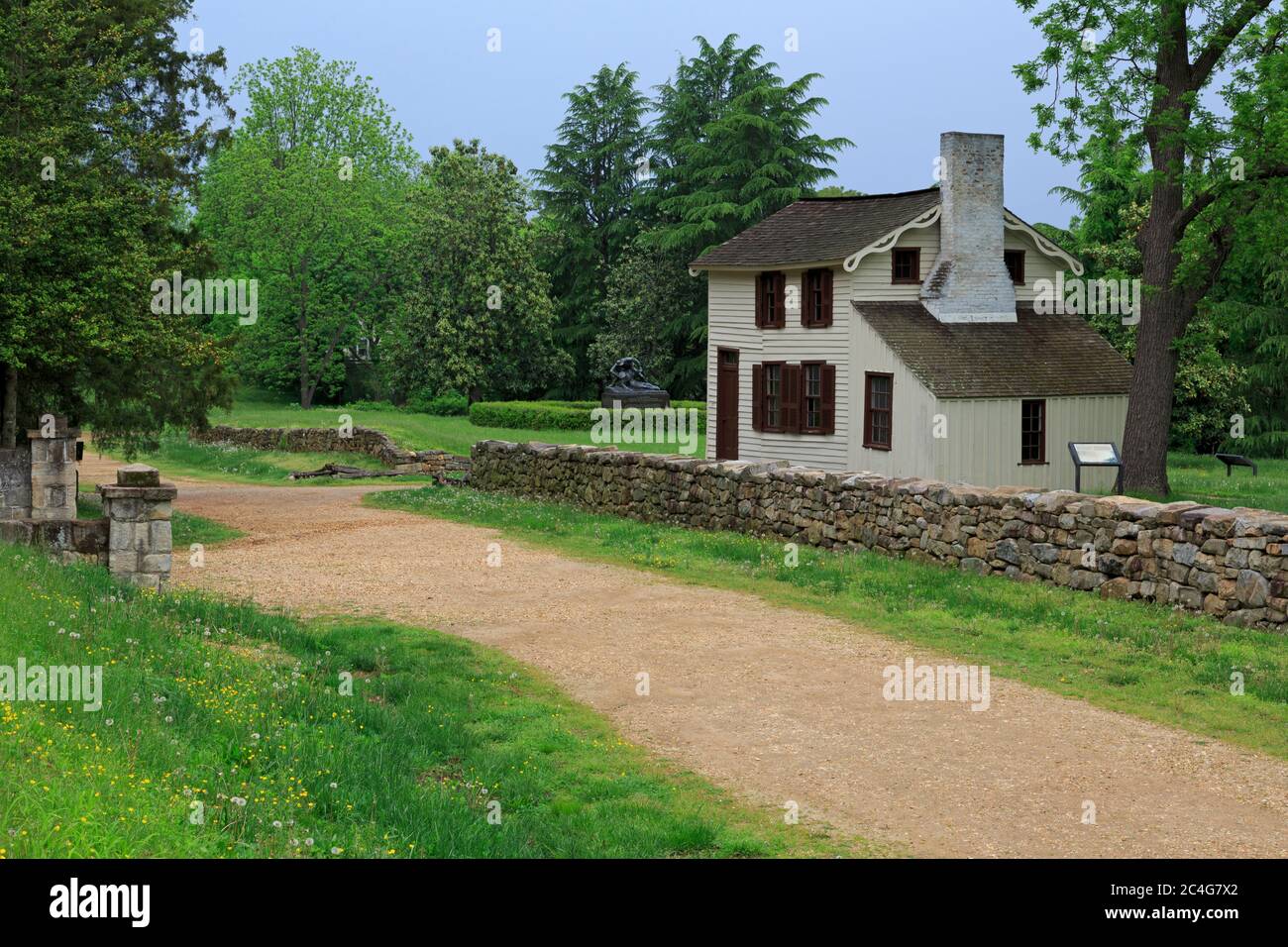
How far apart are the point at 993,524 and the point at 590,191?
165 feet

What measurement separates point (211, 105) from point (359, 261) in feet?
110

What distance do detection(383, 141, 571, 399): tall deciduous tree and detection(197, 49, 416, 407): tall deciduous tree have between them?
5187 millimetres

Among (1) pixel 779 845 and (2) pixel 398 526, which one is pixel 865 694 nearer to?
(1) pixel 779 845

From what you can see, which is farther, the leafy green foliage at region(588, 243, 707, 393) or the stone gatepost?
the leafy green foliage at region(588, 243, 707, 393)

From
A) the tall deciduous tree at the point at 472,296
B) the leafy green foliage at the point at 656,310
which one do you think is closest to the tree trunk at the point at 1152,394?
the leafy green foliage at the point at 656,310

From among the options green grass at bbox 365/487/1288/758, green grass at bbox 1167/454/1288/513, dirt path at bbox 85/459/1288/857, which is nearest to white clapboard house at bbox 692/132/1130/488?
green grass at bbox 1167/454/1288/513

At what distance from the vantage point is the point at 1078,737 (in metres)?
11.7

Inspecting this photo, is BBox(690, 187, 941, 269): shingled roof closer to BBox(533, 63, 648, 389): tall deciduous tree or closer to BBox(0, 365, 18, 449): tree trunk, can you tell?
BBox(0, 365, 18, 449): tree trunk

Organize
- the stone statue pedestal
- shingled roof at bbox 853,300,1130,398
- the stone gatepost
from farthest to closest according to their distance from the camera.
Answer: the stone statue pedestal < shingled roof at bbox 853,300,1130,398 < the stone gatepost

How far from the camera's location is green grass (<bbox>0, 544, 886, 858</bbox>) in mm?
7191

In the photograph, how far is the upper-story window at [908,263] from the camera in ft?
110

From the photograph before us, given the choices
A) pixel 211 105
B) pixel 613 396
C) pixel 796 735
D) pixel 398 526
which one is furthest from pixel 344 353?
pixel 796 735

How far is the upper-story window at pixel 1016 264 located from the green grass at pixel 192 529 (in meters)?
20.8

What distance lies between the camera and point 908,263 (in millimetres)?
33688
